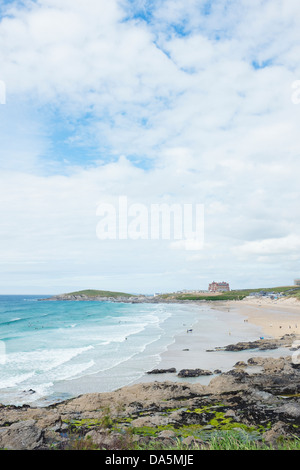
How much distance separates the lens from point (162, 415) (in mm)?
16766

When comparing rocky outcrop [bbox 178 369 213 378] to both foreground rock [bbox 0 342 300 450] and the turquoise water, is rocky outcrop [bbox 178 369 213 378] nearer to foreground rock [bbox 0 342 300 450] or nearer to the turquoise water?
foreground rock [bbox 0 342 300 450]

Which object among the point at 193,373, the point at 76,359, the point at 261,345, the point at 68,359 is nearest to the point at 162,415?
the point at 193,373

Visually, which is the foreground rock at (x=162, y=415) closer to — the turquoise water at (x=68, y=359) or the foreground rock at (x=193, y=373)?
the foreground rock at (x=193, y=373)

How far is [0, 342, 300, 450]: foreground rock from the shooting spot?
13.2m

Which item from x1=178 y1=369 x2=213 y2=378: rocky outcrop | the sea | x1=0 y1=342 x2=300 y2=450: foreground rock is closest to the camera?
x1=0 y1=342 x2=300 y2=450: foreground rock

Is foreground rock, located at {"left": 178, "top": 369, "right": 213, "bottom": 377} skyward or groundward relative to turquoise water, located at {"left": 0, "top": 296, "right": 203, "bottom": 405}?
skyward

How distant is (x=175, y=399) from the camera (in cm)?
1923

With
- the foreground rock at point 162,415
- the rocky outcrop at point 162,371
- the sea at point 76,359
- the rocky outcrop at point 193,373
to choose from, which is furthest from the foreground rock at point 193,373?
the sea at point 76,359

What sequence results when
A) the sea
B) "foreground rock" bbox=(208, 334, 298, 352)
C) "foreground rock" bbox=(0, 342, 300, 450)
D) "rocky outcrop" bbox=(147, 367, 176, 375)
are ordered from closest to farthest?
"foreground rock" bbox=(0, 342, 300, 450)
the sea
"rocky outcrop" bbox=(147, 367, 176, 375)
"foreground rock" bbox=(208, 334, 298, 352)

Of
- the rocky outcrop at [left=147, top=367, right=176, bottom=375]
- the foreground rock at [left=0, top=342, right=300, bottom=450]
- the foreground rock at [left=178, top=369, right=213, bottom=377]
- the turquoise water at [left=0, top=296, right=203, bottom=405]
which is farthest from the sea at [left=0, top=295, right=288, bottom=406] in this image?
the foreground rock at [left=0, top=342, right=300, bottom=450]

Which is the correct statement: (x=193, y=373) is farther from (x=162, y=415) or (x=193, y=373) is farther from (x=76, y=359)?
(x=76, y=359)
